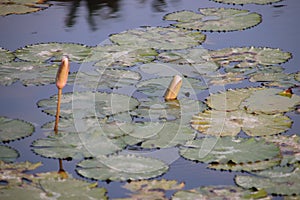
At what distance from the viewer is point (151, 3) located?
579 cm

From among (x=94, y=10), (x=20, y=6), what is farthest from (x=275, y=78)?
(x=20, y=6)

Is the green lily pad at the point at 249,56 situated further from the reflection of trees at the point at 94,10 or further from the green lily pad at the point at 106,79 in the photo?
the reflection of trees at the point at 94,10

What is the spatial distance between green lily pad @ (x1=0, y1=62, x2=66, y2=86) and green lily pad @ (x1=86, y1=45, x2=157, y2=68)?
302mm

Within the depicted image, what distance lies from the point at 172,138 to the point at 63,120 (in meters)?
0.59

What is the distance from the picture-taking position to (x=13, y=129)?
10.7ft

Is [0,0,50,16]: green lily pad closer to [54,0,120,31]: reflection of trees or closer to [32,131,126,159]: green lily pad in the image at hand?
[54,0,120,31]: reflection of trees

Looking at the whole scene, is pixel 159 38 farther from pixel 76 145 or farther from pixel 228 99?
pixel 76 145

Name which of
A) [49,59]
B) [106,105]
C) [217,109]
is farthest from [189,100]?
[49,59]

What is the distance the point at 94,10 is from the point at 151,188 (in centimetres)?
309

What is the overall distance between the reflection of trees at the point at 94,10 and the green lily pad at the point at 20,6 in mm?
275

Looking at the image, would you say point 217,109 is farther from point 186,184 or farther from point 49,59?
point 49,59

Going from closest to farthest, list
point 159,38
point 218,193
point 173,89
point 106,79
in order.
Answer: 1. point 218,193
2. point 173,89
3. point 106,79
4. point 159,38

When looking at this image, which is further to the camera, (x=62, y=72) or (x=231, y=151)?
(x=62, y=72)

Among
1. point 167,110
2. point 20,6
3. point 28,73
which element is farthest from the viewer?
point 20,6
